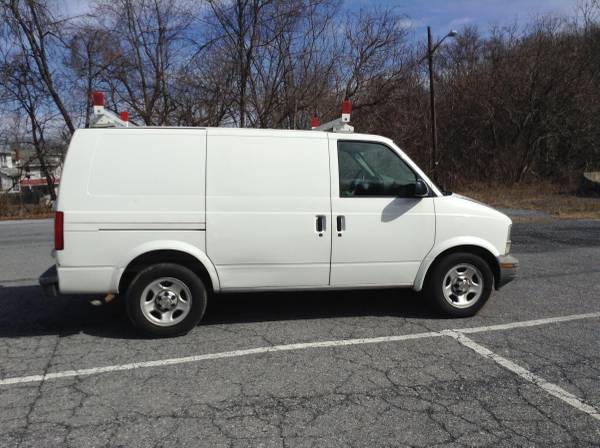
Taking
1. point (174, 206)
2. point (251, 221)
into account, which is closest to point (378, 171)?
point (251, 221)

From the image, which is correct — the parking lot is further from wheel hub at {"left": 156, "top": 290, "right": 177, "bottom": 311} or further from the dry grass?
the dry grass

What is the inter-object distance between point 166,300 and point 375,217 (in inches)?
86.2

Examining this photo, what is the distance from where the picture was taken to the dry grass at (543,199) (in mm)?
15859

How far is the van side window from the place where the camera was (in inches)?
192

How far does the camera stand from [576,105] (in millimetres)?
26281

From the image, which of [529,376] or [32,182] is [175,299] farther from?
[32,182]

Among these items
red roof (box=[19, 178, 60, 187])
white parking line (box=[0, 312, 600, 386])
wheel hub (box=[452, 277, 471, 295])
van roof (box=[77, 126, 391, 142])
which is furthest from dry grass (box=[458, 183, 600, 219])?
red roof (box=[19, 178, 60, 187])

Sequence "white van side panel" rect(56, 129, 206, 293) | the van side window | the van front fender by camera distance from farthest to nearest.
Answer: the van front fender → the van side window → "white van side panel" rect(56, 129, 206, 293)

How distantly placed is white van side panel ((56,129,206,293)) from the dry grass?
13.5 metres

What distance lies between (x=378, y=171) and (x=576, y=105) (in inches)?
1035

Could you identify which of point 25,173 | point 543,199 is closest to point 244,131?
point 543,199

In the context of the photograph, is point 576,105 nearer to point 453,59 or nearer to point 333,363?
point 453,59

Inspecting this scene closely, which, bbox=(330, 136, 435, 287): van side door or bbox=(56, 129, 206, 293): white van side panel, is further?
bbox=(330, 136, 435, 287): van side door

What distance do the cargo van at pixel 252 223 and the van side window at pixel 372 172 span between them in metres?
0.01
